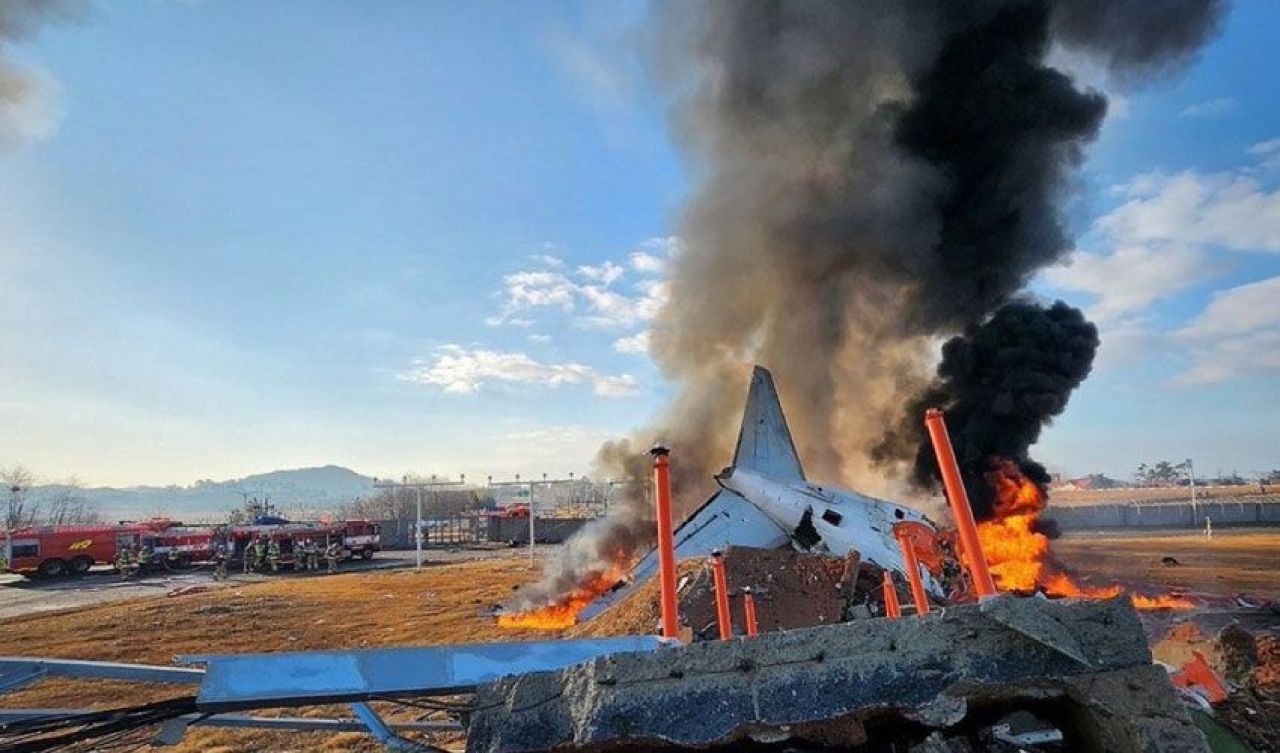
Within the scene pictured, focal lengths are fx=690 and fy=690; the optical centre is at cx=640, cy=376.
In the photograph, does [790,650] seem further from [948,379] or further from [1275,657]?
[948,379]

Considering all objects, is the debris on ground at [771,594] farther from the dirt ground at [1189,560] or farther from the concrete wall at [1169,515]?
the concrete wall at [1169,515]

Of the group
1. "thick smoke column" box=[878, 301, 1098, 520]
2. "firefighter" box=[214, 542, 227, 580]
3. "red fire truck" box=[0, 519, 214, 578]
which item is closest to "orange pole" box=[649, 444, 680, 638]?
"thick smoke column" box=[878, 301, 1098, 520]

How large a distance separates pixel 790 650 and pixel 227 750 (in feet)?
23.9

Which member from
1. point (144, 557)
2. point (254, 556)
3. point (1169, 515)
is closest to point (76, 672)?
point (254, 556)

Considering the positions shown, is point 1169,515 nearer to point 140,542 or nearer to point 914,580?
point 914,580

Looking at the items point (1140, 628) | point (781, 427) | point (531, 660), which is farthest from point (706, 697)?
point (781, 427)

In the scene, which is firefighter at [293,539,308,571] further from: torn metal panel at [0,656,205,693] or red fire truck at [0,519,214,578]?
torn metal panel at [0,656,205,693]

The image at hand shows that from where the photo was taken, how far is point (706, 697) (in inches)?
96.6

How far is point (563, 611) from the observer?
49.2 ft

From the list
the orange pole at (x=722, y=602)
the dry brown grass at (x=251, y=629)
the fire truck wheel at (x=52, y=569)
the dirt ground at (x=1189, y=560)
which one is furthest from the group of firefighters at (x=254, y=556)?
the dirt ground at (x=1189, y=560)

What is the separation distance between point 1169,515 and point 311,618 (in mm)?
49593

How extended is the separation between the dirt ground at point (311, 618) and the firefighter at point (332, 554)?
4996 mm

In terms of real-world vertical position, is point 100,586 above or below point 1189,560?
above

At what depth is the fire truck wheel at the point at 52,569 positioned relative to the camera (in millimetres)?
31127
